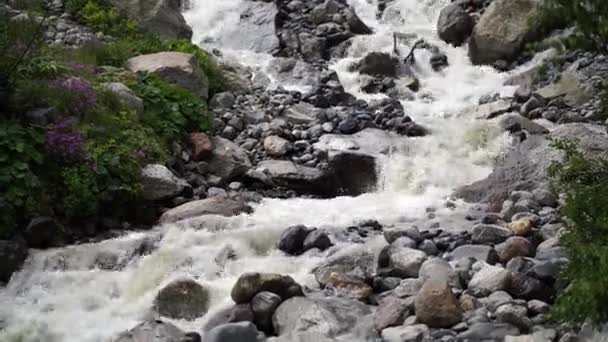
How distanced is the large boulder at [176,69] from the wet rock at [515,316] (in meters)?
6.70

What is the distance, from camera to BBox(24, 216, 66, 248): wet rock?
22.9 feet

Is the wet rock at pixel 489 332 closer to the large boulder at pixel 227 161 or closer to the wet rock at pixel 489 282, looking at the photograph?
the wet rock at pixel 489 282

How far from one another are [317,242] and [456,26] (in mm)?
8943

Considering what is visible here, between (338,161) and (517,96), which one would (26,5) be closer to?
(338,161)

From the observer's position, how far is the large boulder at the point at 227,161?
30.2 feet

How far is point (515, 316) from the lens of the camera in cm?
501

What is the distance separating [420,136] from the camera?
10.4 meters

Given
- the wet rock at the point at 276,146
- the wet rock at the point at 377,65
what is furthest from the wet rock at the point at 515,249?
the wet rock at the point at 377,65

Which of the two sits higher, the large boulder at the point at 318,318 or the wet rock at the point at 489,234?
the wet rock at the point at 489,234

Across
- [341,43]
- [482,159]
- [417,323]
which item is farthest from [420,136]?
[417,323]

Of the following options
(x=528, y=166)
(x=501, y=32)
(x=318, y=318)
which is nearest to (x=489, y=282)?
(x=318, y=318)

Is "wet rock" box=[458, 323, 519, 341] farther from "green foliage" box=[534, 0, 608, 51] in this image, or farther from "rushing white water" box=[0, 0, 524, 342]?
"green foliage" box=[534, 0, 608, 51]

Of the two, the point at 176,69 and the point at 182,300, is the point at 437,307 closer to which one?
the point at 182,300

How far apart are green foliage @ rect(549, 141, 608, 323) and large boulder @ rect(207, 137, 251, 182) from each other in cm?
470
